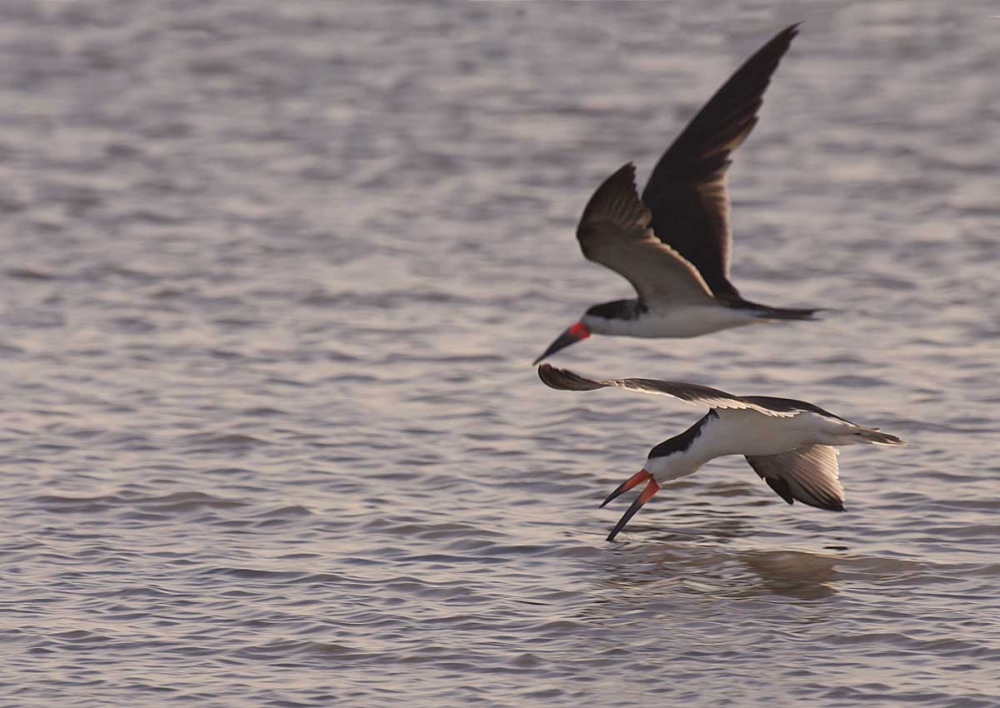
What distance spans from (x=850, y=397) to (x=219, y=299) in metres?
3.89

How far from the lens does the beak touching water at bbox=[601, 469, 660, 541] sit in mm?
8328

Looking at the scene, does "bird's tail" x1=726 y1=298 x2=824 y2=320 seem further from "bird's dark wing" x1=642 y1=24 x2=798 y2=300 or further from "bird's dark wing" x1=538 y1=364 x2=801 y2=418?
"bird's dark wing" x1=538 y1=364 x2=801 y2=418

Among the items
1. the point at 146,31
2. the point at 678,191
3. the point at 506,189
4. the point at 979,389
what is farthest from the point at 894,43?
the point at 678,191

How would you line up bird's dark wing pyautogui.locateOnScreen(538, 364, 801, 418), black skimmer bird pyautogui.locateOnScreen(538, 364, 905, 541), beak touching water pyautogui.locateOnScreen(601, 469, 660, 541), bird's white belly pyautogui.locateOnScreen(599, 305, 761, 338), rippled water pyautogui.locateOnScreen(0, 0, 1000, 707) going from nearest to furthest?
rippled water pyautogui.locateOnScreen(0, 0, 1000, 707)
bird's dark wing pyautogui.locateOnScreen(538, 364, 801, 418)
black skimmer bird pyautogui.locateOnScreen(538, 364, 905, 541)
beak touching water pyautogui.locateOnScreen(601, 469, 660, 541)
bird's white belly pyautogui.locateOnScreen(599, 305, 761, 338)

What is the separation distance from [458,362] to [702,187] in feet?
7.58

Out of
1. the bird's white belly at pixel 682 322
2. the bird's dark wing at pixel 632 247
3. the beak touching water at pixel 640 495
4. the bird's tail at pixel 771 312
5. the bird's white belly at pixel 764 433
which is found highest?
the bird's dark wing at pixel 632 247

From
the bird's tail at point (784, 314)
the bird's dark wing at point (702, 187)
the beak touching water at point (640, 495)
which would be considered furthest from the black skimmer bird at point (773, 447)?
the bird's dark wing at point (702, 187)

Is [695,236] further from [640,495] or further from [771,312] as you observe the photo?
[640,495]

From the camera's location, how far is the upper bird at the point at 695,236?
841 cm

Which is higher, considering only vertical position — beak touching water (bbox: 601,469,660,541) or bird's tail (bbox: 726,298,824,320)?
bird's tail (bbox: 726,298,824,320)

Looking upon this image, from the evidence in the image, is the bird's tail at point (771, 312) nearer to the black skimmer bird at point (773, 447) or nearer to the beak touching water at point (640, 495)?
the black skimmer bird at point (773, 447)

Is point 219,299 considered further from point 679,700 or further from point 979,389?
point 679,700

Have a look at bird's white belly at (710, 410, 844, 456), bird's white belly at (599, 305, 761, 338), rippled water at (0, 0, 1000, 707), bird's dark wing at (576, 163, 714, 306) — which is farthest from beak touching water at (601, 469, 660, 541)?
bird's dark wing at (576, 163, 714, 306)

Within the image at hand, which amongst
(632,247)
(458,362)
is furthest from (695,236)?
(458,362)
